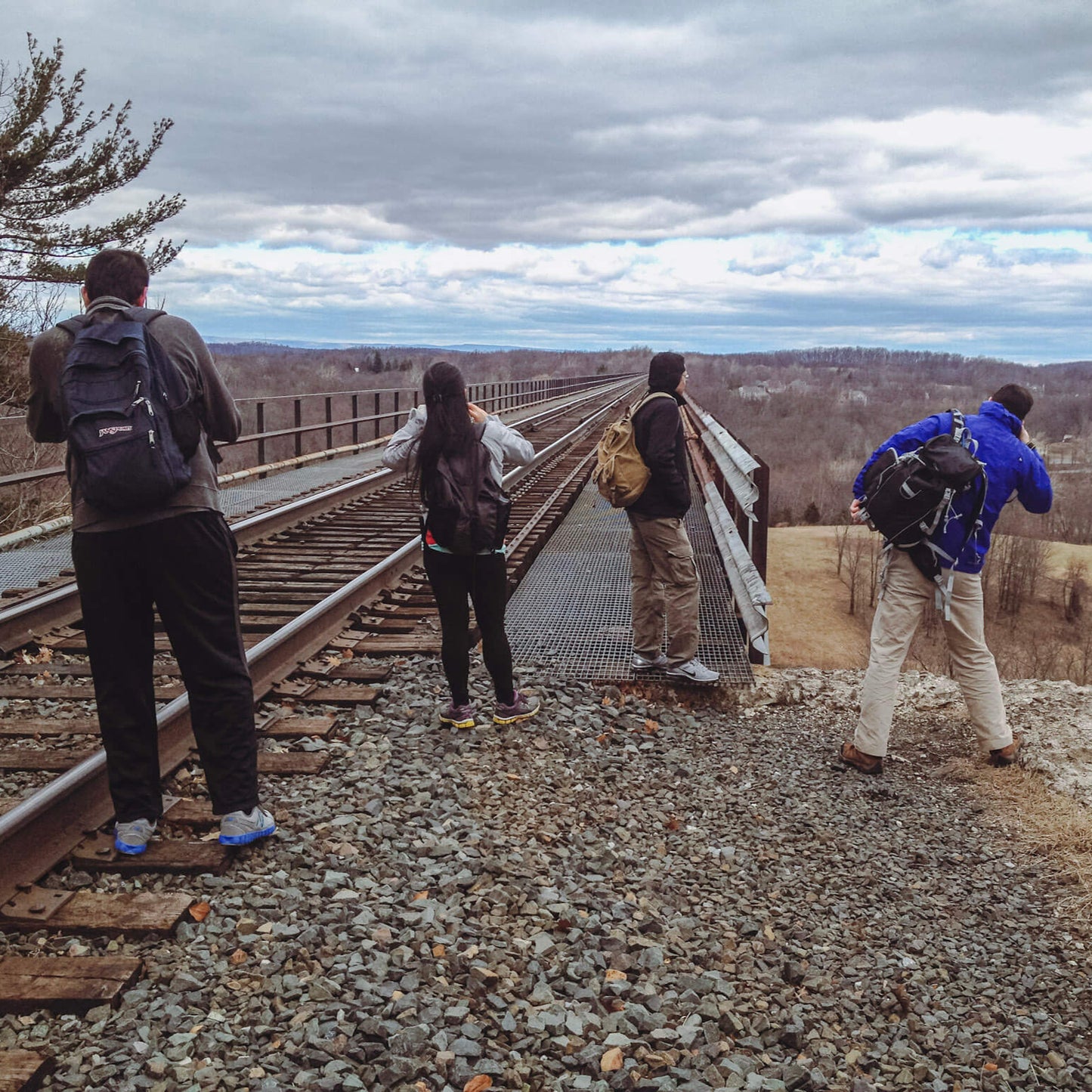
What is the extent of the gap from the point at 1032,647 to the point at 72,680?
23006 millimetres

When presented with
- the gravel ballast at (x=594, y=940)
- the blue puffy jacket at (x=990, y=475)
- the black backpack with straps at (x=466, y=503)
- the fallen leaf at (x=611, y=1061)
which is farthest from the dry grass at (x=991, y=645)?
the black backpack with straps at (x=466, y=503)

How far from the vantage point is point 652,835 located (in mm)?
4297

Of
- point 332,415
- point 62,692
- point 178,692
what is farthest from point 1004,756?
point 332,415

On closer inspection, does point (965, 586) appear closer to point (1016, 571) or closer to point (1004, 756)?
point (1004, 756)

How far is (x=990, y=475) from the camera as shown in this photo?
5102 millimetres

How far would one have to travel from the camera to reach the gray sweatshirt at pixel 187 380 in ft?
11.2

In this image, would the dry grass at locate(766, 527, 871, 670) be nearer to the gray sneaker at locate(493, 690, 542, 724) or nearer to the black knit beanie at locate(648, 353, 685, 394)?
the black knit beanie at locate(648, 353, 685, 394)

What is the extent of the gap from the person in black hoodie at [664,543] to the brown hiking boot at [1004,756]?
1.55 metres

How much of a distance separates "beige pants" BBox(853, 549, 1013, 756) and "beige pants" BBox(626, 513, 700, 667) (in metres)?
1.09

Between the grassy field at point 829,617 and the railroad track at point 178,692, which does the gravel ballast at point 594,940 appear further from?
the grassy field at point 829,617

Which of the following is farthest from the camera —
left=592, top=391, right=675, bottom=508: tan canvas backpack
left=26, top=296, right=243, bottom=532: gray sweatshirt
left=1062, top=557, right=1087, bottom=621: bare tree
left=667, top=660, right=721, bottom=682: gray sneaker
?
left=1062, top=557, right=1087, bottom=621: bare tree

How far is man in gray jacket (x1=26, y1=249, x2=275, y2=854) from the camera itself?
11.3 feet

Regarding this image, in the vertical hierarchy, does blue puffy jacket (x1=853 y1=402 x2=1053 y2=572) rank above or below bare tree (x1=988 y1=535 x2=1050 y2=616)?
above

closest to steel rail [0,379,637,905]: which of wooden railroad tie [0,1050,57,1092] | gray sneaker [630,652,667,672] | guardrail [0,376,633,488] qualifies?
wooden railroad tie [0,1050,57,1092]
